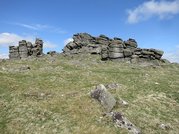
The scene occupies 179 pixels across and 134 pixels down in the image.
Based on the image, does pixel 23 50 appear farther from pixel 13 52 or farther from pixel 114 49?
pixel 114 49

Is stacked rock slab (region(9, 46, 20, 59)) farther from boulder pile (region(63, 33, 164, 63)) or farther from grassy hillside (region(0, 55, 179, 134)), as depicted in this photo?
grassy hillside (region(0, 55, 179, 134))

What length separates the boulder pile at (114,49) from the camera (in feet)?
265

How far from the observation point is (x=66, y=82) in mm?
47188

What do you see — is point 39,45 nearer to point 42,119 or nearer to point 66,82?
point 66,82

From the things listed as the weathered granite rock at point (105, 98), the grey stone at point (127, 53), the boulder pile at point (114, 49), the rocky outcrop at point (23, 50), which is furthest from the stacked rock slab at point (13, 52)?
the weathered granite rock at point (105, 98)

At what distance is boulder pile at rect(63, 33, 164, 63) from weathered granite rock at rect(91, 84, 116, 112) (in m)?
46.7

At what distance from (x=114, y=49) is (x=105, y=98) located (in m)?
51.4

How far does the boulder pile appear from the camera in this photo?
80.7 metres

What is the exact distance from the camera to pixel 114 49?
3280 inches

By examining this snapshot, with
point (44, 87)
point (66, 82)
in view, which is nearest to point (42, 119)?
point (44, 87)

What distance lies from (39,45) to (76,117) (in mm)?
78860

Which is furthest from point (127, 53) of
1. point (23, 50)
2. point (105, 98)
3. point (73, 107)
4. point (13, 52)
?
point (73, 107)

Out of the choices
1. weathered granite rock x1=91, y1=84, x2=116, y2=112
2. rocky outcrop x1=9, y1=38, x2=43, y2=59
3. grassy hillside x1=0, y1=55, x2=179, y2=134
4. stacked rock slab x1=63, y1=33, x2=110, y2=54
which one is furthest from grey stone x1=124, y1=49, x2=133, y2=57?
weathered granite rock x1=91, y1=84, x2=116, y2=112

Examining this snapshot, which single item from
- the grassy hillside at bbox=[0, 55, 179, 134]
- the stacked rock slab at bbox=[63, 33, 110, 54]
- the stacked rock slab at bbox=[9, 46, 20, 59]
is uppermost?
the stacked rock slab at bbox=[63, 33, 110, 54]
